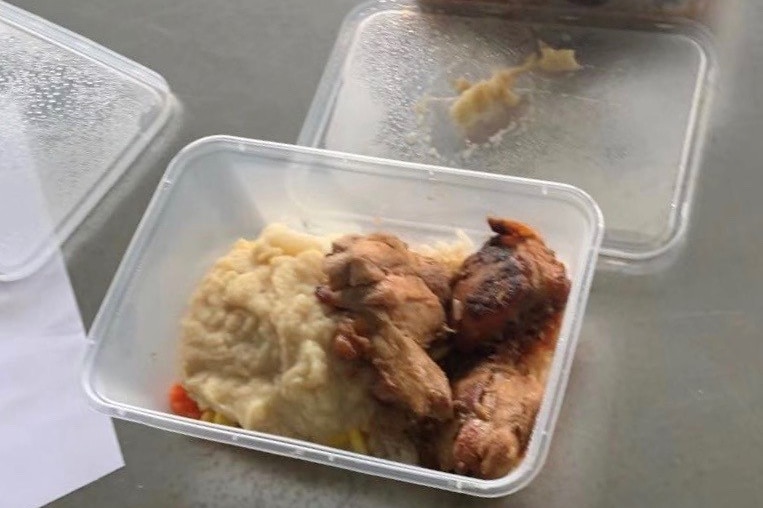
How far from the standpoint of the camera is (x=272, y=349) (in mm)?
686

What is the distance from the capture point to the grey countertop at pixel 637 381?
2.13ft

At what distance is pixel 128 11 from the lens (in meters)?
1.03

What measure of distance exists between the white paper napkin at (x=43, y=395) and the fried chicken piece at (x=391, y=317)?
0.65 ft

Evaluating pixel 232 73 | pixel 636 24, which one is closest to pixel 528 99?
pixel 636 24

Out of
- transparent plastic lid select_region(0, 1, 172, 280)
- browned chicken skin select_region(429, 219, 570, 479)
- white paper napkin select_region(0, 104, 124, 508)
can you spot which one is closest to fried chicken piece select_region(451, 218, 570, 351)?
browned chicken skin select_region(429, 219, 570, 479)

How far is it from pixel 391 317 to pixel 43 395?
29 cm

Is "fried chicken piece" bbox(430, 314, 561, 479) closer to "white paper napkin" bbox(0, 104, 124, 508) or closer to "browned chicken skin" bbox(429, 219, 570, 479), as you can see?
"browned chicken skin" bbox(429, 219, 570, 479)

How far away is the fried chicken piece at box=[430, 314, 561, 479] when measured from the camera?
0.61 m

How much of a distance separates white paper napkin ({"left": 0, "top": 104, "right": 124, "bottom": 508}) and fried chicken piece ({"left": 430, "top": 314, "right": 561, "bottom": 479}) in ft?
0.81

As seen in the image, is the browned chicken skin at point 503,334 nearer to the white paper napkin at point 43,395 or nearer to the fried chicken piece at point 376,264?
the fried chicken piece at point 376,264

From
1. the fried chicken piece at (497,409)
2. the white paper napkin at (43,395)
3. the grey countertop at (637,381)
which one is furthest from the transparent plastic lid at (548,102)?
the white paper napkin at (43,395)

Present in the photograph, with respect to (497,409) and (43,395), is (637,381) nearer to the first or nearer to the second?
(497,409)

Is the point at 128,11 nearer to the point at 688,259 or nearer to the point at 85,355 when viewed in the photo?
the point at 85,355

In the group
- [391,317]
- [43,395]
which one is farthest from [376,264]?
[43,395]
